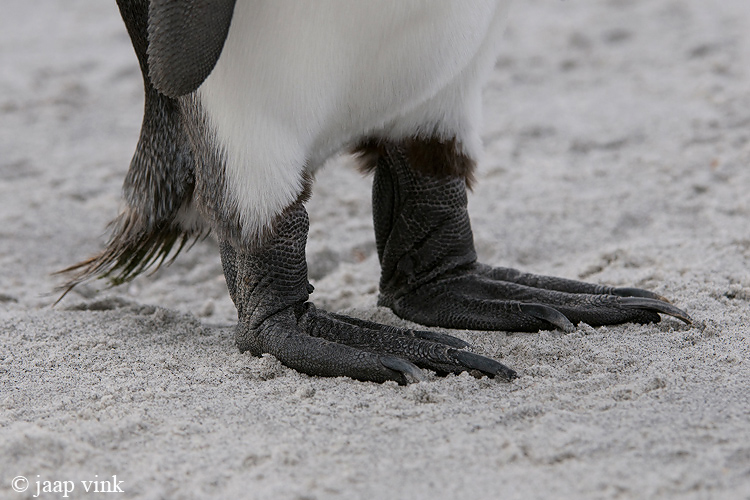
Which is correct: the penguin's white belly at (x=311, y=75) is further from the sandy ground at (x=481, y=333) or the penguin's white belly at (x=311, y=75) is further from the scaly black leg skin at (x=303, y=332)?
the sandy ground at (x=481, y=333)

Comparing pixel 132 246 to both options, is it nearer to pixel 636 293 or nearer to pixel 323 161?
pixel 323 161

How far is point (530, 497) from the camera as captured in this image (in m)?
1.19

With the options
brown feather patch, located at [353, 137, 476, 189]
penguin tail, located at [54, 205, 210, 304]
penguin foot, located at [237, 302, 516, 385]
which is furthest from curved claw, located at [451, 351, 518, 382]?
penguin tail, located at [54, 205, 210, 304]

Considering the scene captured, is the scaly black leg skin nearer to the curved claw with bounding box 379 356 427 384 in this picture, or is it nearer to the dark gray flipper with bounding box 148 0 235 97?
the curved claw with bounding box 379 356 427 384

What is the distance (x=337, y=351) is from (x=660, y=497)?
673mm

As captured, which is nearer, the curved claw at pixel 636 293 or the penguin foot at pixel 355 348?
the penguin foot at pixel 355 348

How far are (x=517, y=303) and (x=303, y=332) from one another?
1.41 ft

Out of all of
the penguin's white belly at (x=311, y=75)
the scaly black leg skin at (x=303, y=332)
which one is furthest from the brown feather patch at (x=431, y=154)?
the scaly black leg skin at (x=303, y=332)

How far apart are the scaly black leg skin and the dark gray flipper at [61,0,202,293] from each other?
6.8 inches

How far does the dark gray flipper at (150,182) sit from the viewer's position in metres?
1.81

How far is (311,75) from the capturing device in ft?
5.15

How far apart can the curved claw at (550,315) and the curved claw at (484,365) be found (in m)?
0.24

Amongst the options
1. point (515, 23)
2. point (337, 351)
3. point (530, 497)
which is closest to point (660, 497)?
point (530, 497)

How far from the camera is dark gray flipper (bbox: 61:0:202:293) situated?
1.81m
